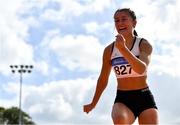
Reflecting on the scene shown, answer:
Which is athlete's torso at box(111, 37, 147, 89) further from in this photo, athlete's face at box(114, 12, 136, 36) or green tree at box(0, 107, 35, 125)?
green tree at box(0, 107, 35, 125)

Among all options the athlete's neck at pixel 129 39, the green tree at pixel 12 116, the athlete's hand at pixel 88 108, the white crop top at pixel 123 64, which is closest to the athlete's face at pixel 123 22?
the athlete's neck at pixel 129 39

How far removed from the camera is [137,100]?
8055 millimetres

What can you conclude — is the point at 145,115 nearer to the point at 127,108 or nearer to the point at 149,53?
the point at 127,108

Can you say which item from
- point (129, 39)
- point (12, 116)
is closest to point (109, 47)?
point (129, 39)

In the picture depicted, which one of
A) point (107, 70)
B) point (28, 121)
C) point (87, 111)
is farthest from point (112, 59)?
point (28, 121)

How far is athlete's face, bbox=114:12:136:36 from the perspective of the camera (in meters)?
8.02

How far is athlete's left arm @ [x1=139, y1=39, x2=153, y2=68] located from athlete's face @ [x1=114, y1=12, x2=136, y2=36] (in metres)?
0.27

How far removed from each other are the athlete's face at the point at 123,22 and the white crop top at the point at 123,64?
21 centimetres

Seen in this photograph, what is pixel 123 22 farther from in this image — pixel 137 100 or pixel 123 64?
pixel 137 100

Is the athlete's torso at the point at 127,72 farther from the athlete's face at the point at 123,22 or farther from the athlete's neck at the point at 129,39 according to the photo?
the athlete's face at the point at 123,22

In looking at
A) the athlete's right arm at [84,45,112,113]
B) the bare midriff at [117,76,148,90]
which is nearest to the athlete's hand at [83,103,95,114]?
the athlete's right arm at [84,45,112,113]

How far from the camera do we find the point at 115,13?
8102 mm

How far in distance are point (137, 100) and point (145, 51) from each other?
0.68 m

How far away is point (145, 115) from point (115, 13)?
1.45 metres
